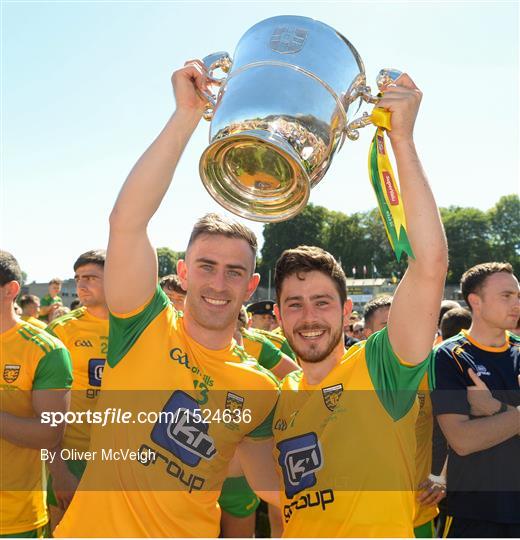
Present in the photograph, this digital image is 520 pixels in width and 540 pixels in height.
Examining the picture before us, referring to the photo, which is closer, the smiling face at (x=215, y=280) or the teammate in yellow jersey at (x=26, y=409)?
the smiling face at (x=215, y=280)

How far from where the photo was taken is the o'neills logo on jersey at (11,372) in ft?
12.1

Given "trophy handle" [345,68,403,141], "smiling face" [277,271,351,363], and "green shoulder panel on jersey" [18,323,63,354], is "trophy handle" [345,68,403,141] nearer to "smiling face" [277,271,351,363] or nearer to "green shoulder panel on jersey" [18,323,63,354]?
"smiling face" [277,271,351,363]

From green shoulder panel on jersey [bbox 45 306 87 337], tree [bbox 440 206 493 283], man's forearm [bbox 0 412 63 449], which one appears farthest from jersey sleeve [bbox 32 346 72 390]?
tree [bbox 440 206 493 283]

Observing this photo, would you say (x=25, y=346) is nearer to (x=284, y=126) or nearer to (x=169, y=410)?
(x=169, y=410)

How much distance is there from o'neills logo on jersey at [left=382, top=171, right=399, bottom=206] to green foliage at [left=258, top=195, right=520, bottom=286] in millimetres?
63174

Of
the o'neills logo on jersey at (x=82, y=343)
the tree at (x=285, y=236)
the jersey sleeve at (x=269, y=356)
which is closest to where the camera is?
the o'neills logo on jersey at (x=82, y=343)

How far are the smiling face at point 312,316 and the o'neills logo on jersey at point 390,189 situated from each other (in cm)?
71

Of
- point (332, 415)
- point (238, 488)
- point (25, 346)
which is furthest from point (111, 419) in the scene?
point (238, 488)

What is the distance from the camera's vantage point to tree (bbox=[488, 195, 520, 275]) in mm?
72938

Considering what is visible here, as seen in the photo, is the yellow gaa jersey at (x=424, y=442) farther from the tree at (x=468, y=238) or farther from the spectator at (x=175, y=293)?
the tree at (x=468, y=238)

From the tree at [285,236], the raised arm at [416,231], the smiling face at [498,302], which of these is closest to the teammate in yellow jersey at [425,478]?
the smiling face at [498,302]

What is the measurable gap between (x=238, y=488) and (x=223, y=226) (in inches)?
144

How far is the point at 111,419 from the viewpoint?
2314 mm

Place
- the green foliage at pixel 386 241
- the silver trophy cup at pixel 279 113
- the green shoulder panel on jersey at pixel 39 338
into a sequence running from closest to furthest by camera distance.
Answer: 1. the silver trophy cup at pixel 279 113
2. the green shoulder panel on jersey at pixel 39 338
3. the green foliage at pixel 386 241
